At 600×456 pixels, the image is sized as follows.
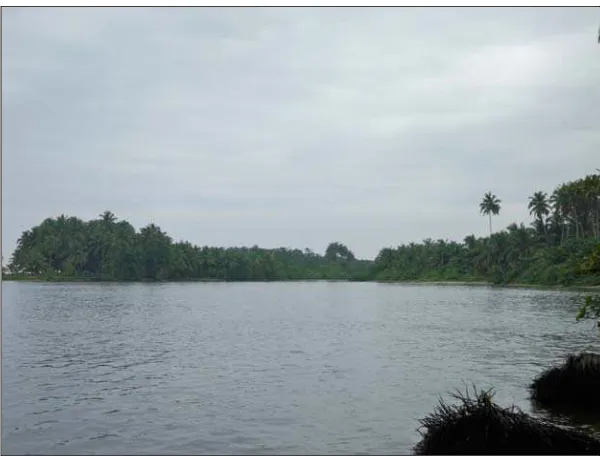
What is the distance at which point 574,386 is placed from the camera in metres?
17.0

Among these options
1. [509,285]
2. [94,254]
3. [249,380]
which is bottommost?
A: [249,380]

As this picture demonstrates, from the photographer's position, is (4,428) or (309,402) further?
(309,402)

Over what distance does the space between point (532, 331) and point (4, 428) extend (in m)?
33.7

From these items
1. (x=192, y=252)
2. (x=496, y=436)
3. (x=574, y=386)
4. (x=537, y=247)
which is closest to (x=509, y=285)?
(x=537, y=247)

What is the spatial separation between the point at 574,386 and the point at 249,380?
37.6 feet

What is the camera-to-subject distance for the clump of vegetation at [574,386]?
16.6 m

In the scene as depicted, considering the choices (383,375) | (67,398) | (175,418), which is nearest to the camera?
(175,418)

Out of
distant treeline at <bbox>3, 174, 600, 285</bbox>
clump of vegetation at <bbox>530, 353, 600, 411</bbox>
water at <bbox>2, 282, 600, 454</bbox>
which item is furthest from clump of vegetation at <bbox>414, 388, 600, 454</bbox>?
distant treeline at <bbox>3, 174, 600, 285</bbox>

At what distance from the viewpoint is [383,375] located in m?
23.8

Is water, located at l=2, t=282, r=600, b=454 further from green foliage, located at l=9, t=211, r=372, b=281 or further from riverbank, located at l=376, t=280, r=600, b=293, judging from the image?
green foliage, located at l=9, t=211, r=372, b=281

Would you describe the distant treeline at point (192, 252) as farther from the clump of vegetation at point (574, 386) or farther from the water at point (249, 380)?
the clump of vegetation at point (574, 386)

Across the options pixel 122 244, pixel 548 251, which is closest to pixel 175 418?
pixel 548 251

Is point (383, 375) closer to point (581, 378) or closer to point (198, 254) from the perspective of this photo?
point (581, 378)

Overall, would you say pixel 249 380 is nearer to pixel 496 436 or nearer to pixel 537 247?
pixel 496 436
